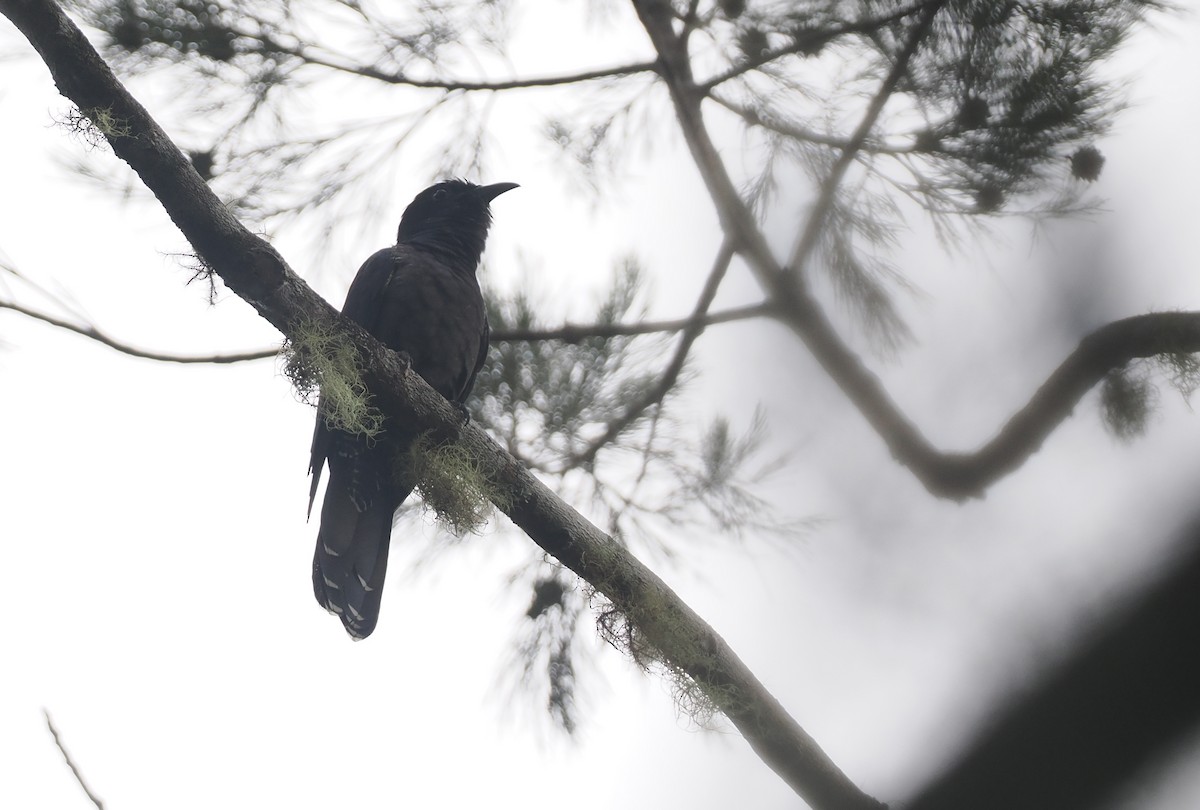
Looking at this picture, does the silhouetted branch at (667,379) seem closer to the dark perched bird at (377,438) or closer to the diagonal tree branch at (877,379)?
the diagonal tree branch at (877,379)

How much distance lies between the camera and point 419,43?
265 centimetres

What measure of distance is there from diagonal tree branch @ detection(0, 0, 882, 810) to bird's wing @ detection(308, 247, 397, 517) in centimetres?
64

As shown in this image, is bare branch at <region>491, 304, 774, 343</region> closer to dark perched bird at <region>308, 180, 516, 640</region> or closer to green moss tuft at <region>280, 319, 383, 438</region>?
dark perched bird at <region>308, 180, 516, 640</region>

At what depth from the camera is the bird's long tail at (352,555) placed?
280 cm

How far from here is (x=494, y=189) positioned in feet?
11.3

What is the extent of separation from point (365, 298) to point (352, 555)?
2.80ft

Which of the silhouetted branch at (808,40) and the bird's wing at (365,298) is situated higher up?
the bird's wing at (365,298)

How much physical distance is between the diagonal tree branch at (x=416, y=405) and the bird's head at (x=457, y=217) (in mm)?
1199

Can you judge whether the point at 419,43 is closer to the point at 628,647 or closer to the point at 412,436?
the point at 412,436

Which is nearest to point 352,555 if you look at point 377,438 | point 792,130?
point 377,438

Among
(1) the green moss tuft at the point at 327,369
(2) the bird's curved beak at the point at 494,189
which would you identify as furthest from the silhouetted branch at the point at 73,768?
(2) the bird's curved beak at the point at 494,189

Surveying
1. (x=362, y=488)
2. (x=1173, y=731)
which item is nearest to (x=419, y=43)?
(x=362, y=488)

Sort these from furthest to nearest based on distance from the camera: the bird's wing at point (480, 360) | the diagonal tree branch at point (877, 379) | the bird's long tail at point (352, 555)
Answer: the bird's wing at point (480, 360) → the bird's long tail at point (352, 555) → the diagonal tree branch at point (877, 379)

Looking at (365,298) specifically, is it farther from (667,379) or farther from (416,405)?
(667,379)
